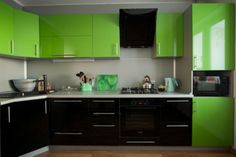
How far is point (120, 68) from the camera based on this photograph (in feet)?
9.82

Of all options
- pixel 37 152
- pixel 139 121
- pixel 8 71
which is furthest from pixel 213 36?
pixel 8 71

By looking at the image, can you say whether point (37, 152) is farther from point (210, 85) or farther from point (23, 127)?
point (210, 85)

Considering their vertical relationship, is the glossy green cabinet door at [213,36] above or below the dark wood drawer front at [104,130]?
above

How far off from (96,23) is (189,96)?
5.63ft

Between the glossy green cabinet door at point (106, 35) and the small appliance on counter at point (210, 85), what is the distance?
121 centimetres

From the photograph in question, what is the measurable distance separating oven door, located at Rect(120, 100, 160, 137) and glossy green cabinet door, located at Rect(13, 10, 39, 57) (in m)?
1.59

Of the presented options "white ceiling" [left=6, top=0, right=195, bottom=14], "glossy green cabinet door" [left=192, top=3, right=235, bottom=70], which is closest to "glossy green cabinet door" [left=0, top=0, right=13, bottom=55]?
"white ceiling" [left=6, top=0, right=195, bottom=14]

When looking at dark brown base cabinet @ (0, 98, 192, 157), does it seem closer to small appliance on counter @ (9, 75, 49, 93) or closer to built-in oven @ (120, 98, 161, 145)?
built-in oven @ (120, 98, 161, 145)

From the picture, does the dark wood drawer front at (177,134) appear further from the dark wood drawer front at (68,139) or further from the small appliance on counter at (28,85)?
the small appliance on counter at (28,85)

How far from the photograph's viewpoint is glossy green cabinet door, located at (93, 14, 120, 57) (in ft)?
8.70

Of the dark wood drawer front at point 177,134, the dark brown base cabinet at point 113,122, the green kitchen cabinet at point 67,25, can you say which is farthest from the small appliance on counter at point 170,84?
the green kitchen cabinet at point 67,25

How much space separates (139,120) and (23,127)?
150 centimetres

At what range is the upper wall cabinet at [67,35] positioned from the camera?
2.67 meters

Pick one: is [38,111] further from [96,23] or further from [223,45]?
[223,45]
